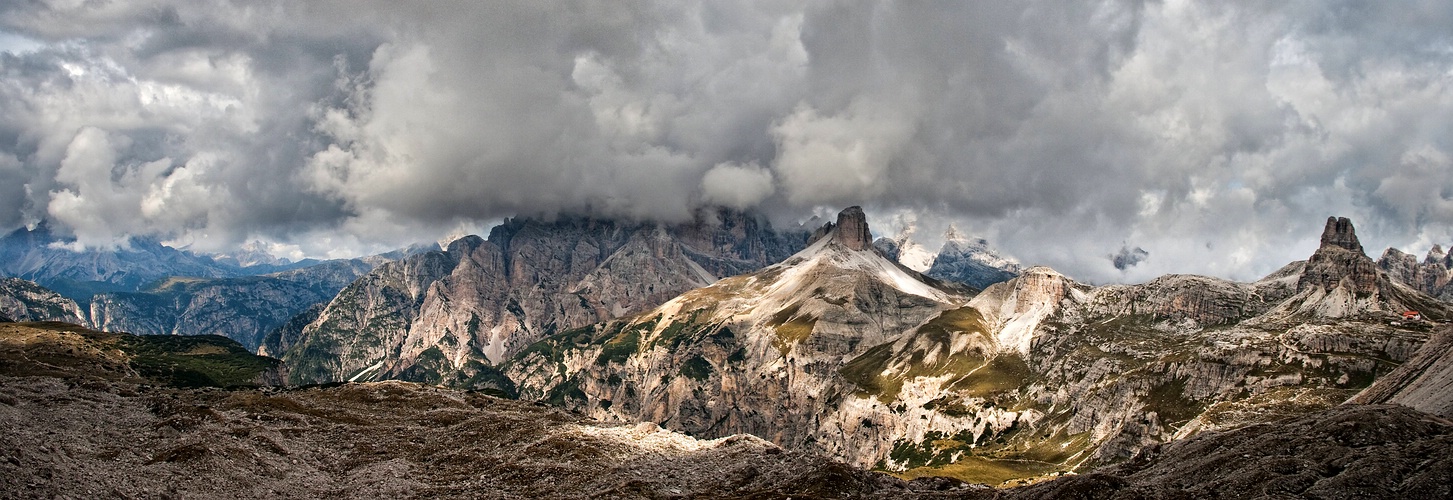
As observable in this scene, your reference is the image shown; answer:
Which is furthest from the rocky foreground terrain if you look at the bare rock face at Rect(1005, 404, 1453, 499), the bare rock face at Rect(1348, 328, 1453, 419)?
Answer: the bare rock face at Rect(1348, 328, 1453, 419)

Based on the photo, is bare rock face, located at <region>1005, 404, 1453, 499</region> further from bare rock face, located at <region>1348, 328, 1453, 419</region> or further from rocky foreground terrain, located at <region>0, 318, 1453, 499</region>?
bare rock face, located at <region>1348, 328, 1453, 419</region>

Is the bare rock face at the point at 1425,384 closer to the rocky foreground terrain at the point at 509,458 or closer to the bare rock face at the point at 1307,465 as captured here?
the bare rock face at the point at 1307,465

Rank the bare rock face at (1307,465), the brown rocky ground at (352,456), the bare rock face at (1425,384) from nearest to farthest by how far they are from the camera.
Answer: the bare rock face at (1307,465) < the brown rocky ground at (352,456) < the bare rock face at (1425,384)

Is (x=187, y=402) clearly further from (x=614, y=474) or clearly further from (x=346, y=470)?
(x=614, y=474)

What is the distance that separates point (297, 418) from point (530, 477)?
44.1 metres

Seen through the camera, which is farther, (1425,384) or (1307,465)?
(1425,384)

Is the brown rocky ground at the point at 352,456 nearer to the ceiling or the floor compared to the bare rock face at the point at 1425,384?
nearer to the floor

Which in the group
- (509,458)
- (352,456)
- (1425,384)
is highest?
(1425,384)

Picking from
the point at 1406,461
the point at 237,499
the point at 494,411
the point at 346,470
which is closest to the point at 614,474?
the point at 346,470

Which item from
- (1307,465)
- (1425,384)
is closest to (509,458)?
(1307,465)

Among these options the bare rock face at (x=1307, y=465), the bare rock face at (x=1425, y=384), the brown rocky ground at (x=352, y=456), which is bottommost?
the brown rocky ground at (x=352, y=456)

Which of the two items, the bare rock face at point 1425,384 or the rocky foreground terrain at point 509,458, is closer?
the rocky foreground terrain at point 509,458

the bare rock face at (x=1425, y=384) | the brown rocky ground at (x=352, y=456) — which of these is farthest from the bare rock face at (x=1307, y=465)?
the bare rock face at (x=1425, y=384)

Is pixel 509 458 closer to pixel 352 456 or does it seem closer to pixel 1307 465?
pixel 352 456
